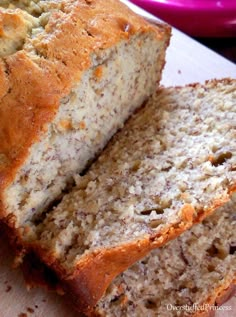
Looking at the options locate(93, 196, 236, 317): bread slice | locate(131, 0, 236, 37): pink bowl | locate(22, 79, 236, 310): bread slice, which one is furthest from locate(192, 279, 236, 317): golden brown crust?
locate(131, 0, 236, 37): pink bowl

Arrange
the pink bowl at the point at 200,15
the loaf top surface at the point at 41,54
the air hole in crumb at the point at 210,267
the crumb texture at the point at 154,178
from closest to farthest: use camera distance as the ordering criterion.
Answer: the loaf top surface at the point at 41,54, the crumb texture at the point at 154,178, the air hole in crumb at the point at 210,267, the pink bowl at the point at 200,15

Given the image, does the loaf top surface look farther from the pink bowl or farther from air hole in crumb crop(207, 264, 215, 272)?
the pink bowl

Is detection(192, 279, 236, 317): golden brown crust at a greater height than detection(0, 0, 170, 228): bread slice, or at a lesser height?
lesser

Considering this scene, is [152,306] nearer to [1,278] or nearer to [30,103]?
[1,278]

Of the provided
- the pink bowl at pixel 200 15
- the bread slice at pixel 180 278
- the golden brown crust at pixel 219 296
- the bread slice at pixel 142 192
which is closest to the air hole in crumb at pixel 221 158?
the bread slice at pixel 142 192

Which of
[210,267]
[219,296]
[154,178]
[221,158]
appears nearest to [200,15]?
[221,158]

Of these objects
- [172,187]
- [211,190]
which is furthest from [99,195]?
[211,190]

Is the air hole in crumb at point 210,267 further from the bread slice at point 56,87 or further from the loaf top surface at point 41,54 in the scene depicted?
the loaf top surface at point 41,54

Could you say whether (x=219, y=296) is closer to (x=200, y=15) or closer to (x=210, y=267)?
(x=210, y=267)
